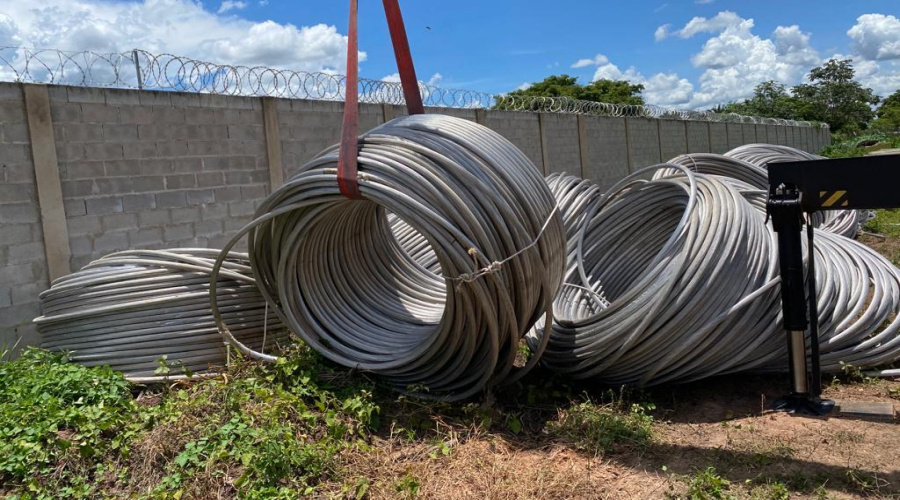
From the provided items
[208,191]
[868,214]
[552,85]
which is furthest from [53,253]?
[552,85]

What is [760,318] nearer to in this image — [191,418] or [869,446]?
[869,446]

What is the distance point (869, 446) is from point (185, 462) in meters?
3.37

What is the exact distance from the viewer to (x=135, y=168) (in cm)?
581

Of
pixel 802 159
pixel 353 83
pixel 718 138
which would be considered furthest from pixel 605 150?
pixel 353 83

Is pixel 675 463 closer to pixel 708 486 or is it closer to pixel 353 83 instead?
pixel 708 486

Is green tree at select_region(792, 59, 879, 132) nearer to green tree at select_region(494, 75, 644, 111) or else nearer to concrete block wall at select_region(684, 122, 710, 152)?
green tree at select_region(494, 75, 644, 111)

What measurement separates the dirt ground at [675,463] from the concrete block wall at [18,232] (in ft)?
10.4

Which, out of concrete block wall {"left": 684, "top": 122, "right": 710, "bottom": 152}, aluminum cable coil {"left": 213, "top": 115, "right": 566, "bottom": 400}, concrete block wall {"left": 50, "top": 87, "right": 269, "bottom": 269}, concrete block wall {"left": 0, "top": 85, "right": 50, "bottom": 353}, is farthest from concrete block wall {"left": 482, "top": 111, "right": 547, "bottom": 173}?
concrete block wall {"left": 684, "top": 122, "right": 710, "bottom": 152}

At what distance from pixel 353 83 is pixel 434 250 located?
107 cm

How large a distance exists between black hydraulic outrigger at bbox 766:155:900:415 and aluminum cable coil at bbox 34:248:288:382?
3216 millimetres

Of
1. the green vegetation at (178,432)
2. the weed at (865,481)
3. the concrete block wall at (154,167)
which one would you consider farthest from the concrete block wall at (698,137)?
the green vegetation at (178,432)

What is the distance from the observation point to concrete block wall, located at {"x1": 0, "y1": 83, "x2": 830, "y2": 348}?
5.06 m

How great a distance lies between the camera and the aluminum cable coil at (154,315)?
431 cm

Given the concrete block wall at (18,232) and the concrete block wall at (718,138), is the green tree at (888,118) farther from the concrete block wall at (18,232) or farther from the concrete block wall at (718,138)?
the concrete block wall at (18,232)
